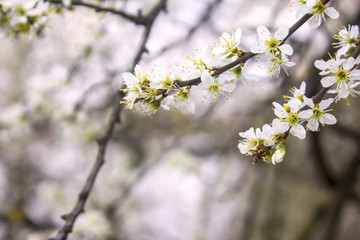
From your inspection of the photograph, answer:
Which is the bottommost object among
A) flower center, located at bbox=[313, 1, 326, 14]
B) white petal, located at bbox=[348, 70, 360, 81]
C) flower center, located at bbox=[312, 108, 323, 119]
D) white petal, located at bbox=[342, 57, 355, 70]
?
flower center, located at bbox=[312, 108, 323, 119]

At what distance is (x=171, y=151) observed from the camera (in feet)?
10.6

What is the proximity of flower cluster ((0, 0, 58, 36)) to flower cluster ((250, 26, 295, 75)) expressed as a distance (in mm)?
833

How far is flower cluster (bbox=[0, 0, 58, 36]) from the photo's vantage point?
1194 mm

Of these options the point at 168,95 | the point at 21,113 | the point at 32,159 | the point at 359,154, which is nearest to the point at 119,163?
the point at 21,113

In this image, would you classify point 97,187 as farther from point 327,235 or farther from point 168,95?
point 168,95

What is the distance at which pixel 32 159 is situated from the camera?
4.88m

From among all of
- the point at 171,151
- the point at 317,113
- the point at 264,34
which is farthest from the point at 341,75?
the point at 171,151

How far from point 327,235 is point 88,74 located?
274 centimetres

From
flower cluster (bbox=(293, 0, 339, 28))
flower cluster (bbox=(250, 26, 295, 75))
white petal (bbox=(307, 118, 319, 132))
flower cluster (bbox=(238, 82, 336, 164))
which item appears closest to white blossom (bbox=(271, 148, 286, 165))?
flower cluster (bbox=(238, 82, 336, 164))

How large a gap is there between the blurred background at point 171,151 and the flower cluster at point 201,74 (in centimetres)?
7

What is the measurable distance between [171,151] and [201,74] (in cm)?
249

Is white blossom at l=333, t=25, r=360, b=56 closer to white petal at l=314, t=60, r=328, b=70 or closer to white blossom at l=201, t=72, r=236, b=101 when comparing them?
white petal at l=314, t=60, r=328, b=70

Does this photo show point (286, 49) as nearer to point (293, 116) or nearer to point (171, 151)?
point (293, 116)

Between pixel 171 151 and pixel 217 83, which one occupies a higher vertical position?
pixel 171 151
